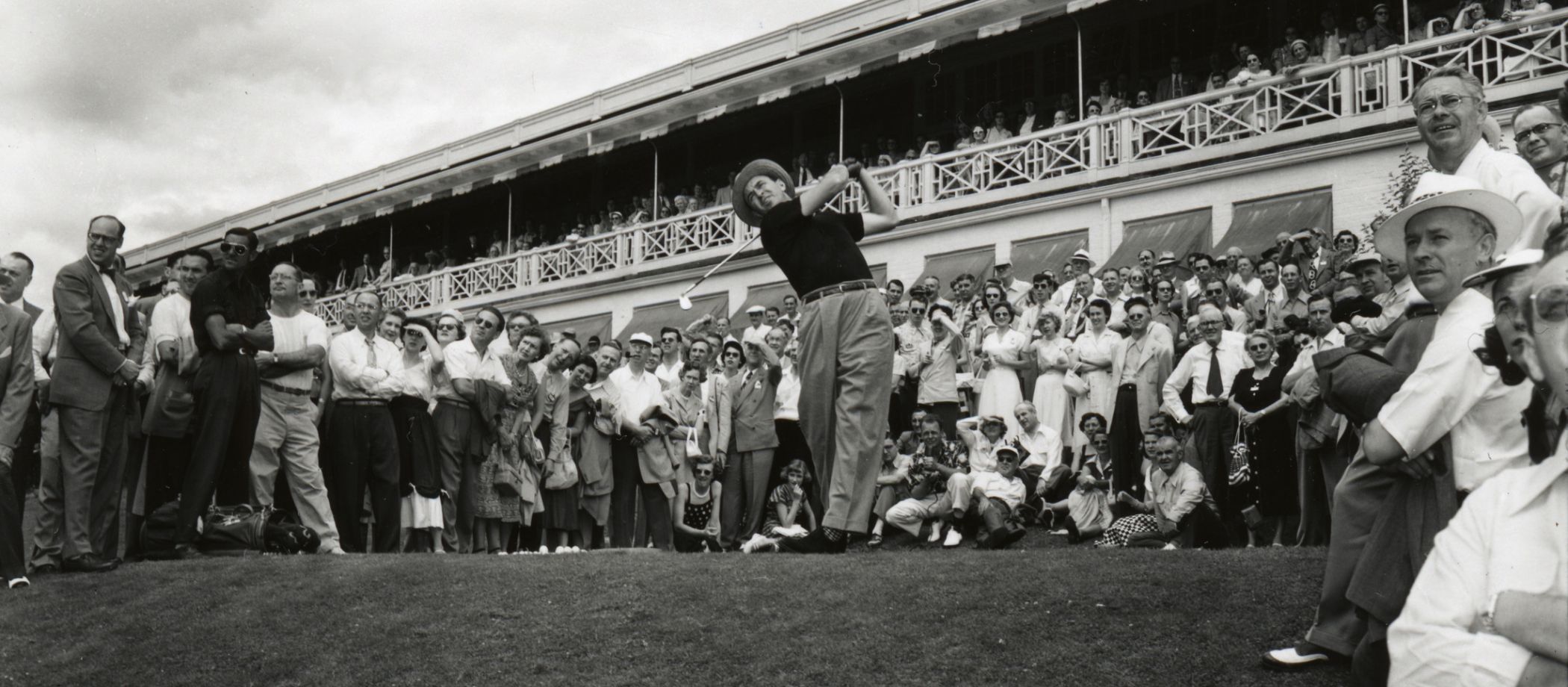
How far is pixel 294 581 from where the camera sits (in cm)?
793

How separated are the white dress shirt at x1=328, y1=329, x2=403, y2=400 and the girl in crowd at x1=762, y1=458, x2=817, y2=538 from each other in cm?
332

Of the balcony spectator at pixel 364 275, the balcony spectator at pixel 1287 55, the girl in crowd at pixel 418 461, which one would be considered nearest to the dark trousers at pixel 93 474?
the girl in crowd at pixel 418 461

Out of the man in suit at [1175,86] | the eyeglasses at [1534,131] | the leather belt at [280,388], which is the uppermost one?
the man in suit at [1175,86]

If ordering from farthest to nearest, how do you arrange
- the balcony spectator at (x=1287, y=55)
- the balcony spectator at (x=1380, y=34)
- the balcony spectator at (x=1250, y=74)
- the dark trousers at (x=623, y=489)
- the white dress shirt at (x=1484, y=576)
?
the balcony spectator at (x=1250, y=74), the balcony spectator at (x=1287, y=55), the balcony spectator at (x=1380, y=34), the dark trousers at (x=623, y=489), the white dress shirt at (x=1484, y=576)

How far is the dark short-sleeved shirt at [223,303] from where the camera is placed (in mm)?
9320

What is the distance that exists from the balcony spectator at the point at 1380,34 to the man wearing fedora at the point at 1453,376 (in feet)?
51.1

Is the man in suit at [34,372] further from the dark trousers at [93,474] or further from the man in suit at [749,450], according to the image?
the man in suit at [749,450]

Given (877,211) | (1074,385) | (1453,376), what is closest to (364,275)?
(1074,385)

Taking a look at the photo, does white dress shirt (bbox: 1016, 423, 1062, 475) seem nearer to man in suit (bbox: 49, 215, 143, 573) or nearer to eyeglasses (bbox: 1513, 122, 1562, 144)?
eyeglasses (bbox: 1513, 122, 1562, 144)

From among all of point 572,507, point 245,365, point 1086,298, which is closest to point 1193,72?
point 1086,298

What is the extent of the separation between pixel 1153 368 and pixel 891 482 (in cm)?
248

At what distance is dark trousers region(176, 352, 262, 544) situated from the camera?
912 centimetres

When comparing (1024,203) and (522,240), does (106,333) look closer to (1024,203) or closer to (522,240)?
(1024,203)

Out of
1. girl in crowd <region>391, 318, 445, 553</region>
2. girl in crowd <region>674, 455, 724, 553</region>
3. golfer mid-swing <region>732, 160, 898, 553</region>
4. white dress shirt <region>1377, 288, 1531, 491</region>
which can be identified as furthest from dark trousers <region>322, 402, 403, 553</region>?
white dress shirt <region>1377, 288, 1531, 491</region>
